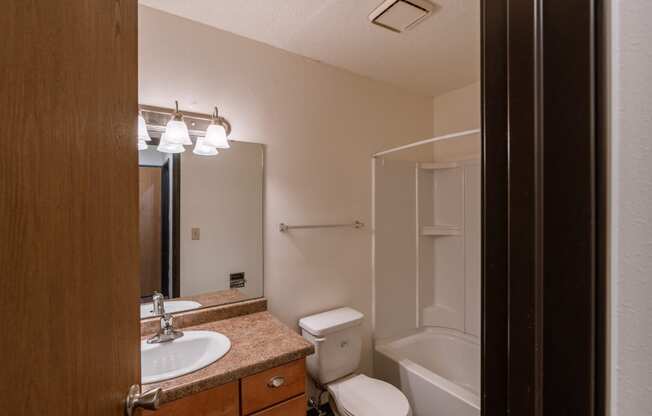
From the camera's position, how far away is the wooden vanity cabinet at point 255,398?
109 cm

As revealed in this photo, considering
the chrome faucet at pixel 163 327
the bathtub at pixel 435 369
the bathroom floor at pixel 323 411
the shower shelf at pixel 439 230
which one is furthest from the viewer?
the shower shelf at pixel 439 230

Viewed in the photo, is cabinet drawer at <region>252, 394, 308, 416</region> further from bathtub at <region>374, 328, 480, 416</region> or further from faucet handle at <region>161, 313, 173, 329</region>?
bathtub at <region>374, 328, 480, 416</region>

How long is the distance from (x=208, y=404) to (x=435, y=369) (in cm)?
198

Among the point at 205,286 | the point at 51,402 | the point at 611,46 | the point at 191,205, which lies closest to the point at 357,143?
the point at 191,205

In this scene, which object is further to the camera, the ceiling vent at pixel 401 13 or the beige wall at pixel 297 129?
the beige wall at pixel 297 129

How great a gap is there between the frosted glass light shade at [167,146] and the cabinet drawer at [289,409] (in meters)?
1.33

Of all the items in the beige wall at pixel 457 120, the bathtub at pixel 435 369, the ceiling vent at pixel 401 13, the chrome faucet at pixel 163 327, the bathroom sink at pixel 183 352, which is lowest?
the bathtub at pixel 435 369

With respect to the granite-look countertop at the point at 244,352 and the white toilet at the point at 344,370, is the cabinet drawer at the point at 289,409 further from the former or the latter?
the white toilet at the point at 344,370

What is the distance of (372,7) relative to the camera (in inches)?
61.1

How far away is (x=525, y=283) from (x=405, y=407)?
1.60 metres

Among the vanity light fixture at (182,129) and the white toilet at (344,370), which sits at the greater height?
the vanity light fixture at (182,129)

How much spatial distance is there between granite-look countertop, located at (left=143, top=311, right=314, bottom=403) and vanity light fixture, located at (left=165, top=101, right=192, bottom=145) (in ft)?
3.24

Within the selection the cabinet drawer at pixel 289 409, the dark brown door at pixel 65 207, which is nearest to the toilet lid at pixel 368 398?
the cabinet drawer at pixel 289 409

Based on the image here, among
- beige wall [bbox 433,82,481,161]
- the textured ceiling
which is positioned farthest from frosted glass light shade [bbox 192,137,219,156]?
beige wall [bbox 433,82,481,161]
